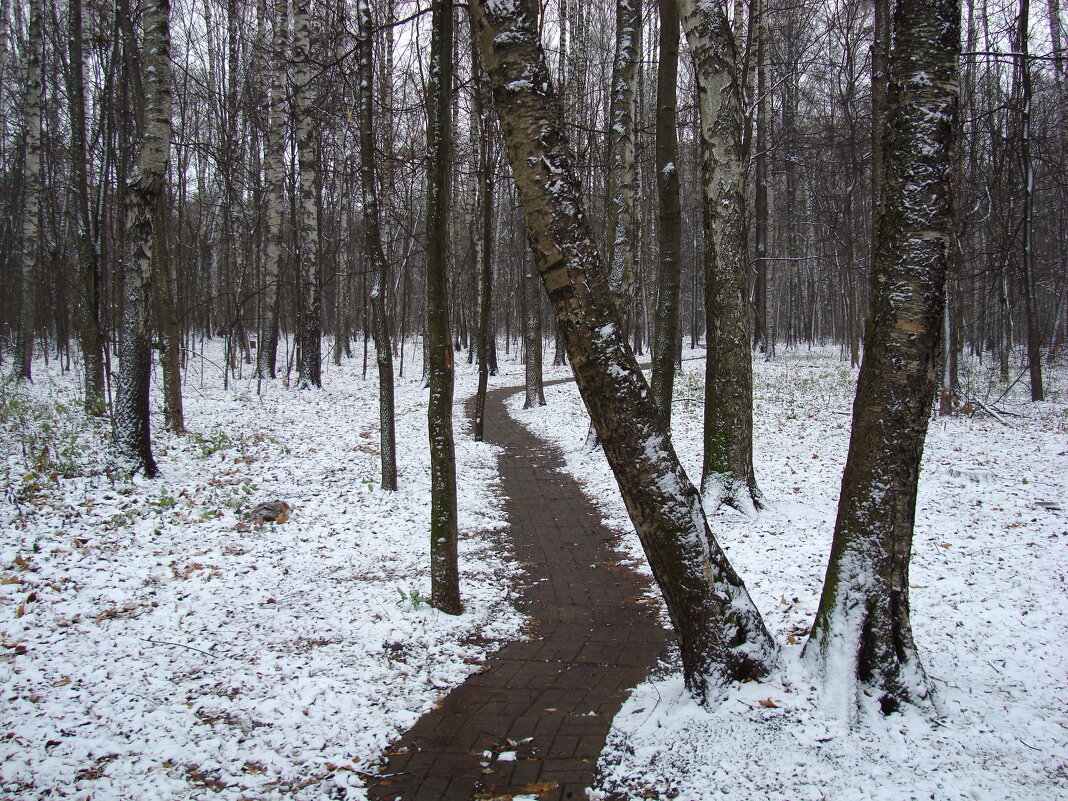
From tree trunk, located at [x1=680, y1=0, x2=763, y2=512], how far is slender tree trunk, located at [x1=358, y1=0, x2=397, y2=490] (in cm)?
365

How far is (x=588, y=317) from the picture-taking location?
9.73ft

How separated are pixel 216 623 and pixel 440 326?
273 centimetres

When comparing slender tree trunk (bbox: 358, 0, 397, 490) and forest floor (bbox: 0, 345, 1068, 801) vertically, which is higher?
slender tree trunk (bbox: 358, 0, 397, 490)

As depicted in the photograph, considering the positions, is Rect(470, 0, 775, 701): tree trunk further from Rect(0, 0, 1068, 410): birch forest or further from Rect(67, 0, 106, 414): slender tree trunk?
Rect(67, 0, 106, 414): slender tree trunk

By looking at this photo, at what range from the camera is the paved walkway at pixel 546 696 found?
2.86m

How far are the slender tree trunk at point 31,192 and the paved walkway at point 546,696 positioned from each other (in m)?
16.3

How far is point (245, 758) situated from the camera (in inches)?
118

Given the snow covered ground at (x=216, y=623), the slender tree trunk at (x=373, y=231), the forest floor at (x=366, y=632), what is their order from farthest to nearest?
the slender tree trunk at (x=373, y=231), the snow covered ground at (x=216, y=623), the forest floor at (x=366, y=632)

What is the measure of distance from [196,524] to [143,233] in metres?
4.00

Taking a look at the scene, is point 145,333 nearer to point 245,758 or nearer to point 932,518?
point 245,758

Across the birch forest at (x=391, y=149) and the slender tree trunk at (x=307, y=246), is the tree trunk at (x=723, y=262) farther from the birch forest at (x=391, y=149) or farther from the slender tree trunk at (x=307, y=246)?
the slender tree trunk at (x=307, y=246)

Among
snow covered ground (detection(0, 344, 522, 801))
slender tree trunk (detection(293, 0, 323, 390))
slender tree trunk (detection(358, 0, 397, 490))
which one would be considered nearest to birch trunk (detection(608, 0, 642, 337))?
slender tree trunk (detection(358, 0, 397, 490))

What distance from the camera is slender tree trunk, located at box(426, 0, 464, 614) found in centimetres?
445

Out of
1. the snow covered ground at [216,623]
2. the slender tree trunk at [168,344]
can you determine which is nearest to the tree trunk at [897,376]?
the snow covered ground at [216,623]
